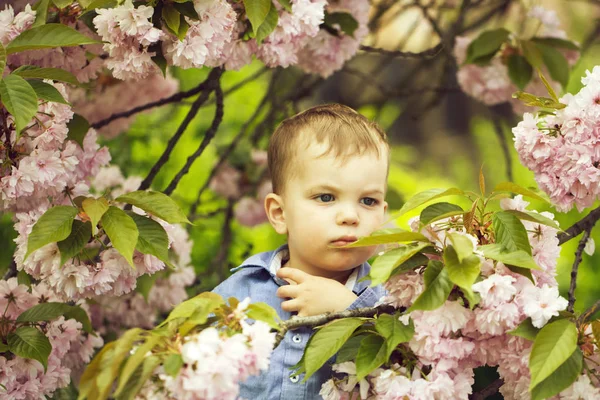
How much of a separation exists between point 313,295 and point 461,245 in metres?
0.44

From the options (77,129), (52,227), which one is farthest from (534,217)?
(77,129)

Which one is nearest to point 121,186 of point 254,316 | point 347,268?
point 347,268

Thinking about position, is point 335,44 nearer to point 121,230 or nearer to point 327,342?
point 121,230

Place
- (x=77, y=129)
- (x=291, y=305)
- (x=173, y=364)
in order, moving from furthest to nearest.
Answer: (x=77, y=129)
(x=291, y=305)
(x=173, y=364)

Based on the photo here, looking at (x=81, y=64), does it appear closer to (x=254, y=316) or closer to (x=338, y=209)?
(x=338, y=209)

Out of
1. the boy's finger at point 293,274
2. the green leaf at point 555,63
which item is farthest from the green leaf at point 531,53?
the boy's finger at point 293,274

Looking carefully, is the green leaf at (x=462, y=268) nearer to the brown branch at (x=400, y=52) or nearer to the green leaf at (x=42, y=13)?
the green leaf at (x=42, y=13)

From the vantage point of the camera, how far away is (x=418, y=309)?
1.30 metres

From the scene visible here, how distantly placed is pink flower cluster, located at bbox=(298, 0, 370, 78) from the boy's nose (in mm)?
933

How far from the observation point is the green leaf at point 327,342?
134 centimetres

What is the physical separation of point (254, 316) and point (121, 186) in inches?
64.5

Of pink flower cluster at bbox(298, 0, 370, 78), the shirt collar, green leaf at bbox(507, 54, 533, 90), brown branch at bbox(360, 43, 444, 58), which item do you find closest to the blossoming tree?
the shirt collar

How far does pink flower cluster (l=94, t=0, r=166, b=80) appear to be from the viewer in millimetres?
1691

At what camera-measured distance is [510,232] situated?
1386 mm
